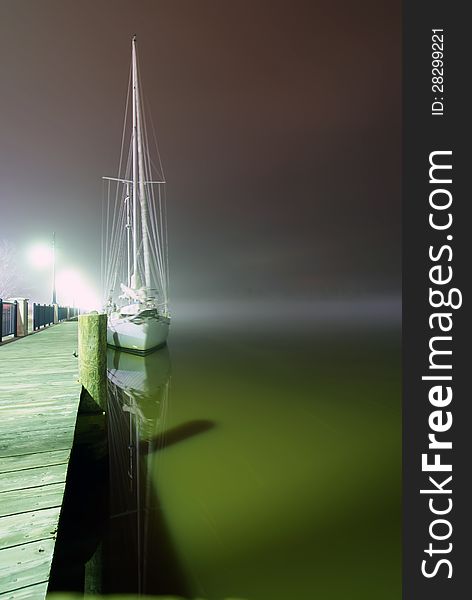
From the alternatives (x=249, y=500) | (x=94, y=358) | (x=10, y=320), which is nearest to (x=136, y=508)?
(x=249, y=500)

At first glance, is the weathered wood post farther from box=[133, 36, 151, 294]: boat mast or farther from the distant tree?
the distant tree

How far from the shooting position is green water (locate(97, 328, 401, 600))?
3787 mm

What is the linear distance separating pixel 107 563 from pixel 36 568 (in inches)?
83.1

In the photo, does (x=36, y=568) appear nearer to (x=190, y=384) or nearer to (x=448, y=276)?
(x=448, y=276)

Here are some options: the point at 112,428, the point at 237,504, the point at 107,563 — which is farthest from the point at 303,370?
the point at 107,563

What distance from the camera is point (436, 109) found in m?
5.29

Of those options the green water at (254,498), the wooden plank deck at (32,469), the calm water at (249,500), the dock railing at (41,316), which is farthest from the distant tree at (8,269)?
the wooden plank deck at (32,469)

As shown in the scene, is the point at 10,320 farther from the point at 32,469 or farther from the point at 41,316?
the point at 32,469

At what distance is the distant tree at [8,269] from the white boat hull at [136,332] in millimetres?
36316

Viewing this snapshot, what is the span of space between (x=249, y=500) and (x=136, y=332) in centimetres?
1376

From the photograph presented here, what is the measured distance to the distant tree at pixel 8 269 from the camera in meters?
48.6

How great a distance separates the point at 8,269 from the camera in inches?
1938

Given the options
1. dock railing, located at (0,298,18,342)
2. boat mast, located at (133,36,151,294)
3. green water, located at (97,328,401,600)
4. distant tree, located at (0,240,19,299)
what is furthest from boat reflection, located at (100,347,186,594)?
distant tree, located at (0,240,19,299)

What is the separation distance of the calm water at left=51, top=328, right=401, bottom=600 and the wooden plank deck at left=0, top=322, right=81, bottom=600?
48.7 inches
